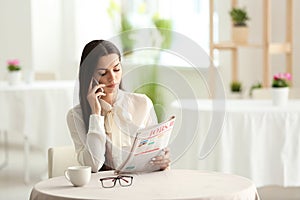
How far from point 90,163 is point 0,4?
545 centimetres

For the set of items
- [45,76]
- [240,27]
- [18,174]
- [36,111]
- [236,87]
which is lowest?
[18,174]

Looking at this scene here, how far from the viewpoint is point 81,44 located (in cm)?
827

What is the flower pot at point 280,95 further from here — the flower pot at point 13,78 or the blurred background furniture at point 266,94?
the flower pot at point 13,78

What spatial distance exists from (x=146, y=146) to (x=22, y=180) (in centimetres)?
333

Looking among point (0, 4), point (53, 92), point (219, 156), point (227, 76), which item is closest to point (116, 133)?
point (219, 156)

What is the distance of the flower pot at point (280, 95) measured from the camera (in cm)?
417

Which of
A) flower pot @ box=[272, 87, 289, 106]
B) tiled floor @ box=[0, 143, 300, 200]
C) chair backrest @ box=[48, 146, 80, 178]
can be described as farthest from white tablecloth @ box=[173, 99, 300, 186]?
chair backrest @ box=[48, 146, 80, 178]

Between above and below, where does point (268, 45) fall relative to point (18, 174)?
above

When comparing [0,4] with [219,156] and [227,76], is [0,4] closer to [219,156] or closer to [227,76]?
[227,76]

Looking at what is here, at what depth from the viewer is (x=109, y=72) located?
8.25 feet

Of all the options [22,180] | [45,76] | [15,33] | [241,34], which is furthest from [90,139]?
[15,33]

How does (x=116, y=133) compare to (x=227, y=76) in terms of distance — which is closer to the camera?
(x=116, y=133)

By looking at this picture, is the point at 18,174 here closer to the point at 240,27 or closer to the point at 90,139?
the point at 240,27

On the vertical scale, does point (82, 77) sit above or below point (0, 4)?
below
